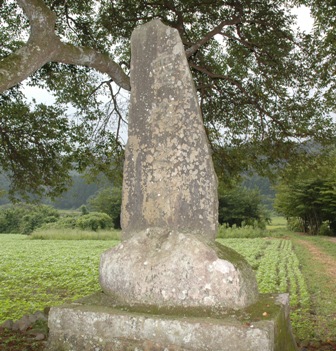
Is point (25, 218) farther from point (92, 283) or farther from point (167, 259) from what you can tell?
point (167, 259)

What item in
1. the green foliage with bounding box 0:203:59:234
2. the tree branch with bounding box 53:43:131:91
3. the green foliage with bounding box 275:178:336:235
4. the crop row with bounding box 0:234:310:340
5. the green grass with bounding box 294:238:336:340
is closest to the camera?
the tree branch with bounding box 53:43:131:91

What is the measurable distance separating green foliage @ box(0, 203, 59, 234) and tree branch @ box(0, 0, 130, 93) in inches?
1501

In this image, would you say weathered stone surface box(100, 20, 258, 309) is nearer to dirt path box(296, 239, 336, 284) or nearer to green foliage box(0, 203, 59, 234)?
dirt path box(296, 239, 336, 284)

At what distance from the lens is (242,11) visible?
379 inches

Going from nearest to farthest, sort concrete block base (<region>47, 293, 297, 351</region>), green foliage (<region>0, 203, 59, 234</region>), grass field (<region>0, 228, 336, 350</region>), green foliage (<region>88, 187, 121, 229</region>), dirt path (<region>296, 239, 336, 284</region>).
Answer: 1. concrete block base (<region>47, 293, 297, 351</region>)
2. grass field (<region>0, 228, 336, 350</region>)
3. dirt path (<region>296, 239, 336, 284</region>)
4. green foliage (<region>0, 203, 59, 234</region>)
5. green foliage (<region>88, 187, 121, 229</region>)

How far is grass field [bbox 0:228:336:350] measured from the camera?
8.13 m

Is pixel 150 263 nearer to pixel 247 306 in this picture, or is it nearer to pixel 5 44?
pixel 247 306

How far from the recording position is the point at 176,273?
361 cm

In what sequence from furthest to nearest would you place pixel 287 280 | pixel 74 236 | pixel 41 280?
pixel 74 236 < pixel 41 280 < pixel 287 280

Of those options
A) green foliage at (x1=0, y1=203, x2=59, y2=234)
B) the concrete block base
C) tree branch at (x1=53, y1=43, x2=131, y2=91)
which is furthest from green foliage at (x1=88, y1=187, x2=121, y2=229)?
the concrete block base

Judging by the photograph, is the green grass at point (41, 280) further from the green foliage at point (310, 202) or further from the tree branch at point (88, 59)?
the green foliage at point (310, 202)

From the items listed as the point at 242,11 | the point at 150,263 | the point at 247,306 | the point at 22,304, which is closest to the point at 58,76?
the point at 242,11

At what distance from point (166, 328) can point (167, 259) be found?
0.65m

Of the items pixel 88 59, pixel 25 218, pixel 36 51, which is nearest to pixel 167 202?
pixel 36 51
